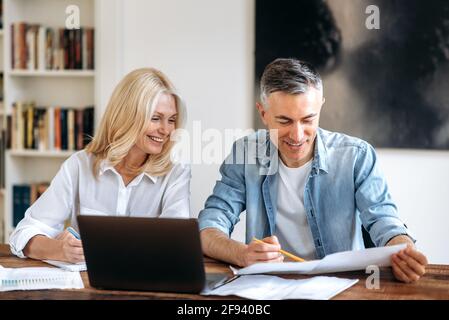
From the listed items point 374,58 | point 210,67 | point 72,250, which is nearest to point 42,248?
point 72,250

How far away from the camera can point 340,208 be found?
1.84 meters

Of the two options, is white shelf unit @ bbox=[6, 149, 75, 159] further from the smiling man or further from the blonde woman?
the smiling man

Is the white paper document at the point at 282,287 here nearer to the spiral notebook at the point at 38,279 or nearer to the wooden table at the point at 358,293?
the wooden table at the point at 358,293

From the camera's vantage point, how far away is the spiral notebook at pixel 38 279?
1.36 metres

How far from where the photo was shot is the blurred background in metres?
3.02

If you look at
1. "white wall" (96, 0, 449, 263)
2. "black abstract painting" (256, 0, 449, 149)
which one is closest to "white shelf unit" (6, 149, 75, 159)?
"white wall" (96, 0, 449, 263)

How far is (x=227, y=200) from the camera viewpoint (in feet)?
6.07

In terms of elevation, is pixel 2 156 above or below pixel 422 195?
above

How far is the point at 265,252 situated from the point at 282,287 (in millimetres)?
127

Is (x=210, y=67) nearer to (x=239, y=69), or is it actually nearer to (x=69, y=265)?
(x=239, y=69)

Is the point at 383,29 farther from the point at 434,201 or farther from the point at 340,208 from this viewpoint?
the point at 340,208

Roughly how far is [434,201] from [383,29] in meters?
0.84

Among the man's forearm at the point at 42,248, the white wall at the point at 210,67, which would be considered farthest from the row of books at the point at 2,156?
the man's forearm at the point at 42,248

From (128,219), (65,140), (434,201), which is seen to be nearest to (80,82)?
(65,140)
